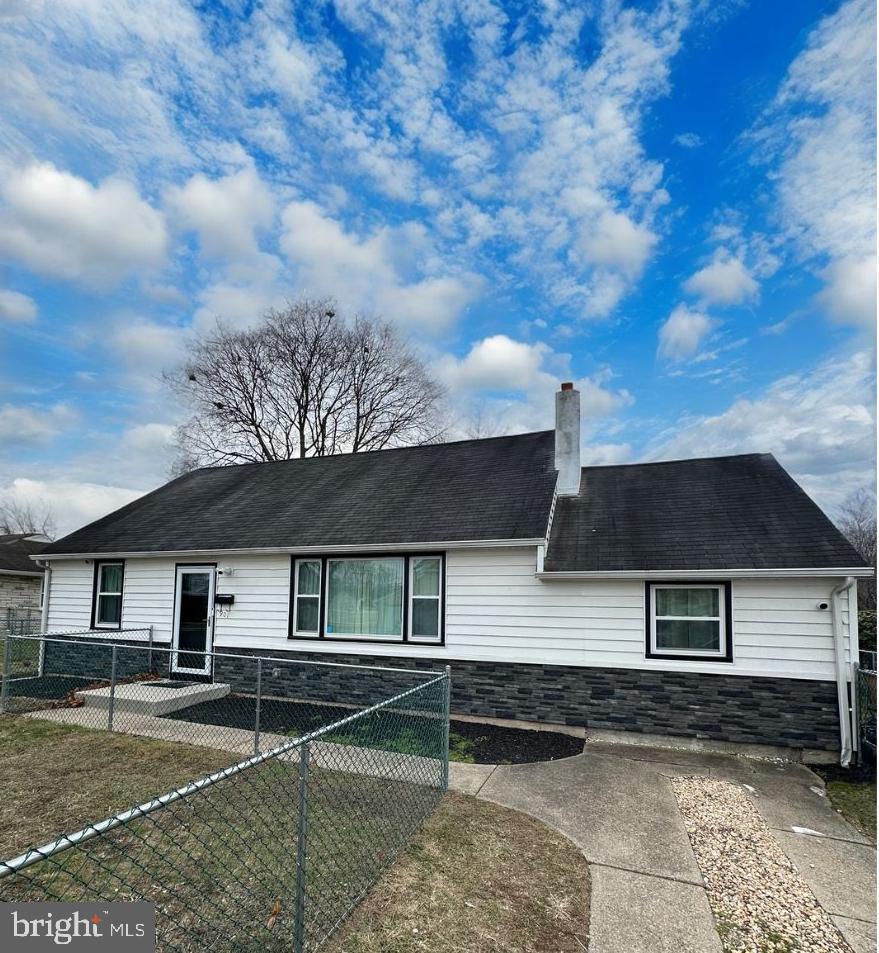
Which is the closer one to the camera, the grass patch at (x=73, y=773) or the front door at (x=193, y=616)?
the grass patch at (x=73, y=773)

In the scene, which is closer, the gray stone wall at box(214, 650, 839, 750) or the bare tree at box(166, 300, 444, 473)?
the gray stone wall at box(214, 650, 839, 750)

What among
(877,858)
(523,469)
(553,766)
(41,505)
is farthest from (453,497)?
(41,505)

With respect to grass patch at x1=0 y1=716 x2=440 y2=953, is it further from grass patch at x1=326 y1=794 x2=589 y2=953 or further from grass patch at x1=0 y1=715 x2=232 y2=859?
grass patch at x1=326 y1=794 x2=589 y2=953

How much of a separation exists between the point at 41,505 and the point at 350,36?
53096mm

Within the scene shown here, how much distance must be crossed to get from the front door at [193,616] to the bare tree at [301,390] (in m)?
14.5

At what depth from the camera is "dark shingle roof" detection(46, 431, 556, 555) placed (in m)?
9.33

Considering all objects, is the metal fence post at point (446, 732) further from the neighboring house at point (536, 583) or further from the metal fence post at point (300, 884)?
the neighboring house at point (536, 583)

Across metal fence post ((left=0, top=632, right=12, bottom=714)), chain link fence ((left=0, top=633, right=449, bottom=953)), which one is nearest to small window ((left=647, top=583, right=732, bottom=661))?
chain link fence ((left=0, top=633, right=449, bottom=953))

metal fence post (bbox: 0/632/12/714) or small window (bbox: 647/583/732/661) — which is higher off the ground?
small window (bbox: 647/583/732/661)

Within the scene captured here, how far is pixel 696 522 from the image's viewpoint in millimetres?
8453

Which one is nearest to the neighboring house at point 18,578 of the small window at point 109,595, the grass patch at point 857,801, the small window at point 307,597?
the small window at point 109,595

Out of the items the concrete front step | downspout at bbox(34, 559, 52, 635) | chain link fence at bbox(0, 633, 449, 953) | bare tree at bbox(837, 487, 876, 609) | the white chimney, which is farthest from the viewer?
bare tree at bbox(837, 487, 876, 609)

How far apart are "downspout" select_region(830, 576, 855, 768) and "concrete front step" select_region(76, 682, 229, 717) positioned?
9.14 m

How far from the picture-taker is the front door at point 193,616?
1063 cm
